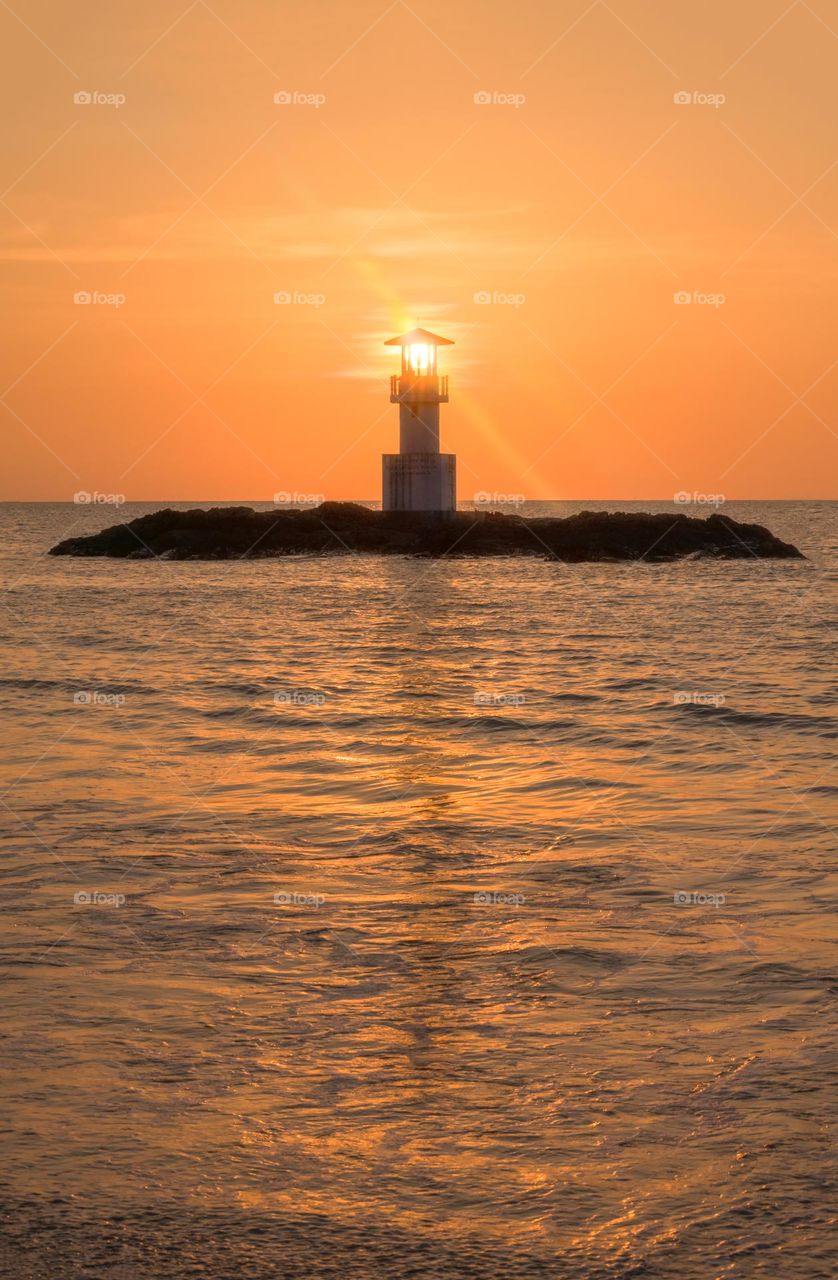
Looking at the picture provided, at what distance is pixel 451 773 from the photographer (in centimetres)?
1695

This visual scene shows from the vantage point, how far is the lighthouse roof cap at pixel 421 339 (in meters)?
73.4

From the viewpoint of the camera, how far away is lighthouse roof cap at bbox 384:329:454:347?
73375 millimetres

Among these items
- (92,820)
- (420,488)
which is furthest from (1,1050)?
(420,488)

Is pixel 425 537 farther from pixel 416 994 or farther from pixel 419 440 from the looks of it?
pixel 416 994

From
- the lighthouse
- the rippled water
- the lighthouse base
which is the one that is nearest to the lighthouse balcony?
the lighthouse

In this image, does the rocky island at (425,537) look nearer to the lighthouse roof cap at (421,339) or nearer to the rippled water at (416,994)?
the lighthouse roof cap at (421,339)

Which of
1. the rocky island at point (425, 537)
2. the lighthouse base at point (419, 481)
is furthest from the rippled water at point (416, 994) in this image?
the rocky island at point (425, 537)

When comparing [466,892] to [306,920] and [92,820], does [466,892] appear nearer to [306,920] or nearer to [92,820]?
[306,920]

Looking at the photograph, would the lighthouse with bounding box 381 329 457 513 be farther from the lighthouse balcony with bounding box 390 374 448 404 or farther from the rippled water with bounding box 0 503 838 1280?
the rippled water with bounding box 0 503 838 1280

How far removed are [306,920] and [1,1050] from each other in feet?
10.2

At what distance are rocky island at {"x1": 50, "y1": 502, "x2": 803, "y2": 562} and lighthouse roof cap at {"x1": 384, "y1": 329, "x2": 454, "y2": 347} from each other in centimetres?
1131

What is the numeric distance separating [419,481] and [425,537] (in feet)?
14.1

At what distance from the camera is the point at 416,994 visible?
8242 millimetres

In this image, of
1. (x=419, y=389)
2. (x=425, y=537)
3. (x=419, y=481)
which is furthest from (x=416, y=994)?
(x=425, y=537)
